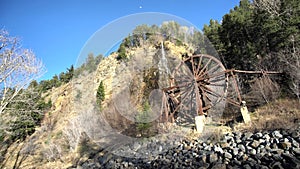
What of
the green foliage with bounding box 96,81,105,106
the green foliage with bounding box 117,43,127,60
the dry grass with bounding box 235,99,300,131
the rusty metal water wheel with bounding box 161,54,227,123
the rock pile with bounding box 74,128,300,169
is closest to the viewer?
the rock pile with bounding box 74,128,300,169

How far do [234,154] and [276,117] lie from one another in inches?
141

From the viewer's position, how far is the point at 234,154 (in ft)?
24.5

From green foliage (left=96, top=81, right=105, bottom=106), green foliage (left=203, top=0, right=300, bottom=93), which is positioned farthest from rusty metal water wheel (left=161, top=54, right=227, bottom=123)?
green foliage (left=203, top=0, right=300, bottom=93)

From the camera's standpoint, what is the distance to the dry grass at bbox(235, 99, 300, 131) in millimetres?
8466

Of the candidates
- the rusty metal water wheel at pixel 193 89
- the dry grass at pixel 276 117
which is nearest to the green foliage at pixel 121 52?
the rusty metal water wheel at pixel 193 89

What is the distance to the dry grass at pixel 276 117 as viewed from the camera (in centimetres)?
847

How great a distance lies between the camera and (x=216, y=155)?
25.1ft

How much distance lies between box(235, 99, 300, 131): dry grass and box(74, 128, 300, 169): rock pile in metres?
0.64

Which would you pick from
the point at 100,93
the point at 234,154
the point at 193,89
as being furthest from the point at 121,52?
the point at 234,154

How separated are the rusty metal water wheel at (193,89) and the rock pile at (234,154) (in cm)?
280

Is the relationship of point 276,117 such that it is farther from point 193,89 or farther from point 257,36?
point 257,36

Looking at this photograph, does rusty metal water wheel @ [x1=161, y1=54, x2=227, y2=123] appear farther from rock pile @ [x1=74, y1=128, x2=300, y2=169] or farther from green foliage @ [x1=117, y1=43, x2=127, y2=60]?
green foliage @ [x1=117, y1=43, x2=127, y2=60]

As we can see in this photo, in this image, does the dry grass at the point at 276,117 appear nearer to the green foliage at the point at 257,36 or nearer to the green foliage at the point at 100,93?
the green foliage at the point at 257,36

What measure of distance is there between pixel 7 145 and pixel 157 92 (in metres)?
18.6
